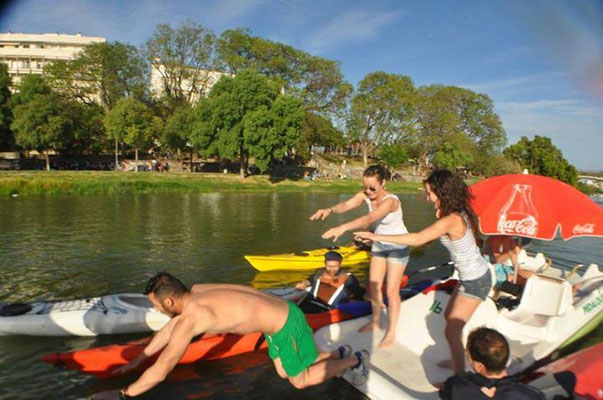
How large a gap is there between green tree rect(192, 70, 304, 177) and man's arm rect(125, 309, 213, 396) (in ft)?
129

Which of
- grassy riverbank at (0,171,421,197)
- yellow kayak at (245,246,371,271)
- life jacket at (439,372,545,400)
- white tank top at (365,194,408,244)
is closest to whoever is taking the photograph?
life jacket at (439,372,545,400)

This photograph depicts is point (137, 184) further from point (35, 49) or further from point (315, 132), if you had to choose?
point (35, 49)

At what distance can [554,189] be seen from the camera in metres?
7.63

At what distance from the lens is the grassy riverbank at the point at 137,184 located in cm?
3070

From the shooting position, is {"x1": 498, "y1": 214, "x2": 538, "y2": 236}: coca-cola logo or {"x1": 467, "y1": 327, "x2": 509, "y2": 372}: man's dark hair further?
{"x1": 498, "y1": 214, "x2": 538, "y2": 236}: coca-cola logo

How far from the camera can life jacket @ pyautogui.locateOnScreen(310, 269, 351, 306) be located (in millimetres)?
8484

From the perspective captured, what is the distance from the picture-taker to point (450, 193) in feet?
16.6

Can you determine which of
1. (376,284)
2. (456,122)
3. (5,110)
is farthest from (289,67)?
(376,284)

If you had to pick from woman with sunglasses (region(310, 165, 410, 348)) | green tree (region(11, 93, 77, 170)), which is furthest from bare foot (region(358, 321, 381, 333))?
green tree (region(11, 93, 77, 170))

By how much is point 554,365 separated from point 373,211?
10.6ft

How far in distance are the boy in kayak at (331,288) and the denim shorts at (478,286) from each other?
11.3 ft

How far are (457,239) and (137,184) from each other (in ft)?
114

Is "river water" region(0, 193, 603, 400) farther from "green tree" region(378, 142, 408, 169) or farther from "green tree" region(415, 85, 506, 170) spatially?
"green tree" region(415, 85, 506, 170)

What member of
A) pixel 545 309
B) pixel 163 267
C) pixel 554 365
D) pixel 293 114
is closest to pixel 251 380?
pixel 554 365
